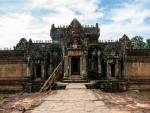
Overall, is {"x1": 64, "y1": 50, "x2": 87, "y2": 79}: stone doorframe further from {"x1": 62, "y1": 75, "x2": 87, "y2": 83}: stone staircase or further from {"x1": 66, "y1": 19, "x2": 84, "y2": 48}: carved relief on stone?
{"x1": 66, "y1": 19, "x2": 84, "y2": 48}: carved relief on stone

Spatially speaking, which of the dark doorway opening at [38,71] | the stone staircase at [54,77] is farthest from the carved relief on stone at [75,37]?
the dark doorway opening at [38,71]

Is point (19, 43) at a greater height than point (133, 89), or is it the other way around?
point (19, 43)

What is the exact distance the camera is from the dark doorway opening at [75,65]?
2939 cm

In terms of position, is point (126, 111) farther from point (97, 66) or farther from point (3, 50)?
point (3, 50)

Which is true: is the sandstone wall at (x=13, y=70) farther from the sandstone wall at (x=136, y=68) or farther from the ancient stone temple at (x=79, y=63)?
the sandstone wall at (x=136, y=68)

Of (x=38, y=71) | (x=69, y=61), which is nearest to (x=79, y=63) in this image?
(x=69, y=61)

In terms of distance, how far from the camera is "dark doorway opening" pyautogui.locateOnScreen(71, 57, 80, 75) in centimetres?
2939

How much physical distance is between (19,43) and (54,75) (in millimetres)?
24629

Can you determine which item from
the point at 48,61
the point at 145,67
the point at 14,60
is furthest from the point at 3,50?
the point at 145,67

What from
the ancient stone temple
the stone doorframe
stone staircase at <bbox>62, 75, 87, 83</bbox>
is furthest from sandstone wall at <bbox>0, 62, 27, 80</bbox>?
stone staircase at <bbox>62, 75, 87, 83</bbox>

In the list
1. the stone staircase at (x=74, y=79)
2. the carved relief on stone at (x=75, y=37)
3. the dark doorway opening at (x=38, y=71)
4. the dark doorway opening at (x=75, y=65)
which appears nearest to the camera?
the stone staircase at (x=74, y=79)

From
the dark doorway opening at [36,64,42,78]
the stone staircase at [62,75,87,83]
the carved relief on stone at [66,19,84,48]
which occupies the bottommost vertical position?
the stone staircase at [62,75,87,83]

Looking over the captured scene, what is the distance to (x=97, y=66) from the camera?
3070 cm

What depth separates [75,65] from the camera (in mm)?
30609
